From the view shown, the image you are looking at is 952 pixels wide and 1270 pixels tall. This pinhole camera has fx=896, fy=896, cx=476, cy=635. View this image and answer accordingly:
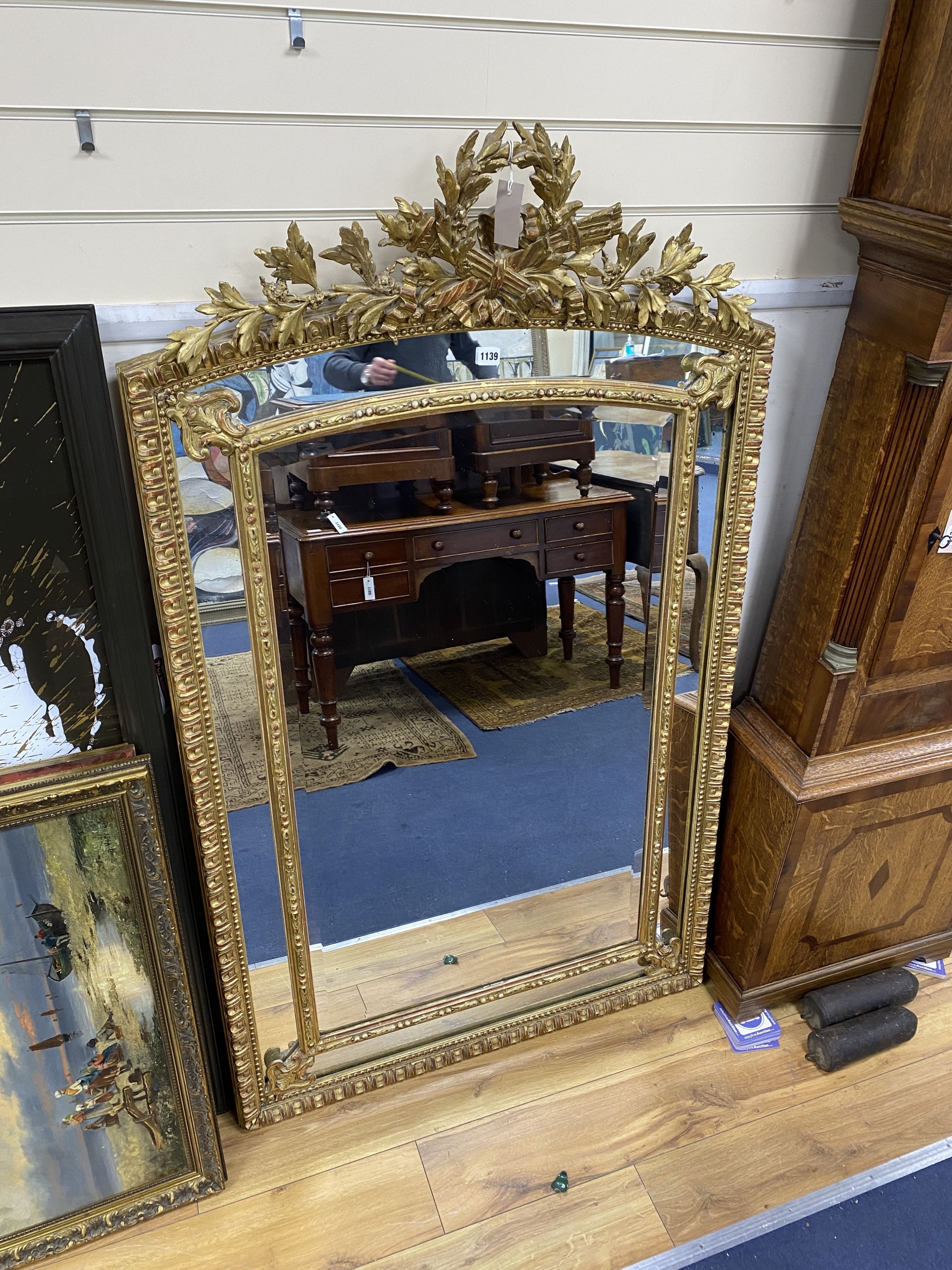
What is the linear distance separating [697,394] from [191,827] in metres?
1.03

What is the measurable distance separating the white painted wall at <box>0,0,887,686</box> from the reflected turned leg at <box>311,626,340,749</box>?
0.47m

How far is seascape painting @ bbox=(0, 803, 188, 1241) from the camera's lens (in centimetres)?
126

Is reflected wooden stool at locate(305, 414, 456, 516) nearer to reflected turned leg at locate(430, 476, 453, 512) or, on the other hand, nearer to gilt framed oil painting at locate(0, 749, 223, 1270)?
reflected turned leg at locate(430, 476, 453, 512)

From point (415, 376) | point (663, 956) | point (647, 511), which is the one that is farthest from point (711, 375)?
point (663, 956)

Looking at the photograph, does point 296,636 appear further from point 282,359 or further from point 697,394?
point 697,394

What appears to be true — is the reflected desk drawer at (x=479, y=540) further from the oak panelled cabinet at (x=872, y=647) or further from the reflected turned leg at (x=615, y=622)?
the oak panelled cabinet at (x=872, y=647)

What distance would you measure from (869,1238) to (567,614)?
114 centimetres

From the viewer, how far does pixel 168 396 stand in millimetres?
1116

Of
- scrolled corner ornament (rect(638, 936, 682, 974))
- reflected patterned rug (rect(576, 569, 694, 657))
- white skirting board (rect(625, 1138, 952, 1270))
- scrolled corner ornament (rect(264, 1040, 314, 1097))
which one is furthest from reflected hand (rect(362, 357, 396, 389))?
white skirting board (rect(625, 1138, 952, 1270))

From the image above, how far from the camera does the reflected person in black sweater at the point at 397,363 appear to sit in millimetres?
1199

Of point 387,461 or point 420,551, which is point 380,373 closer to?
point 387,461

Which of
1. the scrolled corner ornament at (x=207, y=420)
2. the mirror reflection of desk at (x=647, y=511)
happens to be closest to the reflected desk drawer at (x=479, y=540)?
the mirror reflection of desk at (x=647, y=511)

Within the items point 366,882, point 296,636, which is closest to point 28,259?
point 296,636

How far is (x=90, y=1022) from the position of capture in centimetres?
135
